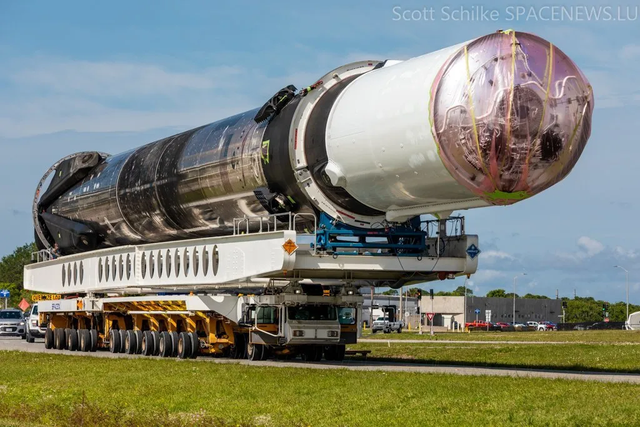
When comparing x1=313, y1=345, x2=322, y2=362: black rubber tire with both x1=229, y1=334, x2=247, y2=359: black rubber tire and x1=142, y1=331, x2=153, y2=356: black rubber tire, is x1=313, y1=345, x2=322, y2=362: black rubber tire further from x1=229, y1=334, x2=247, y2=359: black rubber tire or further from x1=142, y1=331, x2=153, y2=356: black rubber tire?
x1=142, y1=331, x2=153, y2=356: black rubber tire

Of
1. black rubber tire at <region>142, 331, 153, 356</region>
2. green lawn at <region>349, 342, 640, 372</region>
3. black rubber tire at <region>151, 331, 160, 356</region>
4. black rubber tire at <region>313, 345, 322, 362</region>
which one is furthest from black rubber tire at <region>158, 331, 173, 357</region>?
green lawn at <region>349, 342, 640, 372</region>

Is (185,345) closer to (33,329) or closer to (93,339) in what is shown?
(93,339)

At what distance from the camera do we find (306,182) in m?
21.4

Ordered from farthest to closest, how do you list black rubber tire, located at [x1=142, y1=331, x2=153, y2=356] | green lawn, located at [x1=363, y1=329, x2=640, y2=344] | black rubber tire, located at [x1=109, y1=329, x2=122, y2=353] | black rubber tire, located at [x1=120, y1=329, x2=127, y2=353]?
green lawn, located at [x1=363, y1=329, x2=640, y2=344]
black rubber tire, located at [x1=109, y1=329, x2=122, y2=353]
black rubber tire, located at [x1=120, y1=329, x2=127, y2=353]
black rubber tire, located at [x1=142, y1=331, x2=153, y2=356]

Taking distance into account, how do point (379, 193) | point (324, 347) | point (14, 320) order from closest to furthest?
1. point (379, 193)
2. point (324, 347)
3. point (14, 320)

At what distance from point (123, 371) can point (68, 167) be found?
1285 cm

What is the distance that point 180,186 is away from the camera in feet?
84.6

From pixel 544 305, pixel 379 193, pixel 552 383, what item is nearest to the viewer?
pixel 552 383

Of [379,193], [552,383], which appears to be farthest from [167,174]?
[552,383]

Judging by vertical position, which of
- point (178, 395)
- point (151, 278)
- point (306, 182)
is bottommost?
point (178, 395)

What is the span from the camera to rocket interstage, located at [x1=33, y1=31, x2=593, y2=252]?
17297 mm

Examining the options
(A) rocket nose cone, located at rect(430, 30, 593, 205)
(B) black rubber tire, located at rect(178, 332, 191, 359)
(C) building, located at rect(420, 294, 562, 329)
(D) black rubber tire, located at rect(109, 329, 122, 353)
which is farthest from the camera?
(C) building, located at rect(420, 294, 562, 329)

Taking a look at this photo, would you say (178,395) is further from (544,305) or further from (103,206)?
(544,305)

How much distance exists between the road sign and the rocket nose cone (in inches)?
167
